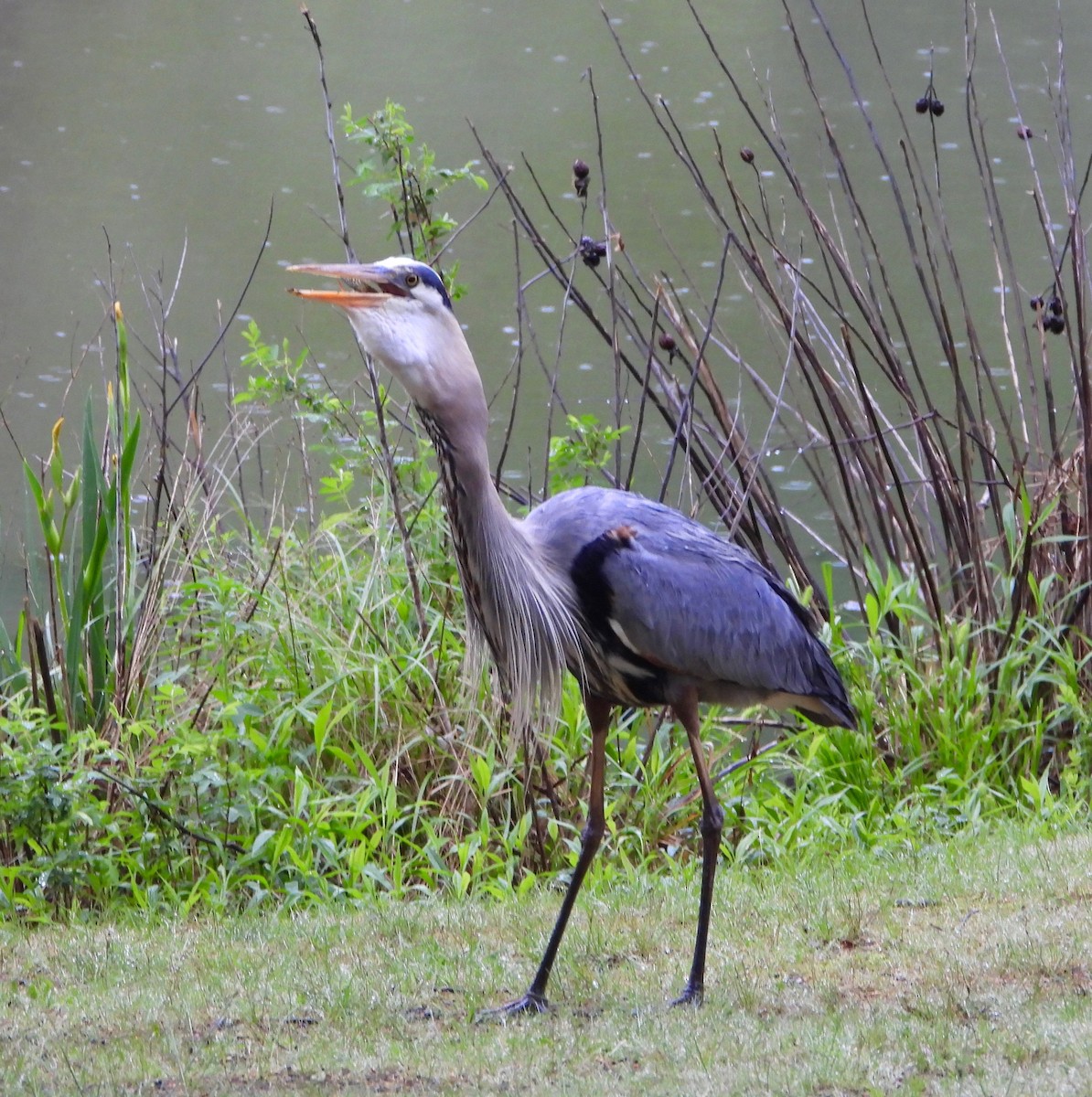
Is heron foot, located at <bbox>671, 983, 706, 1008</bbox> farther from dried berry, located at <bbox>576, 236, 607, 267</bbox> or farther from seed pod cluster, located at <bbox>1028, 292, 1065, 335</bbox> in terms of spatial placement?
seed pod cluster, located at <bbox>1028, 292, 1065, 335</bbox>

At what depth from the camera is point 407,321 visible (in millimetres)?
3480

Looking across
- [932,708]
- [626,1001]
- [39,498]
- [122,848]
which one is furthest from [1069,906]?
[39,498]

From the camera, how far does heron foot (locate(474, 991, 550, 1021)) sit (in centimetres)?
369

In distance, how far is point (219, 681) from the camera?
5.84 metres

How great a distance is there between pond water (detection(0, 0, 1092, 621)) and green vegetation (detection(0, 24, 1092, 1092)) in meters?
1.43

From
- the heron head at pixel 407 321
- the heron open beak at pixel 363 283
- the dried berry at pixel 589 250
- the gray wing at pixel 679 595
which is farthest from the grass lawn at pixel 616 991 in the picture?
the dried berry at pixel 589 250

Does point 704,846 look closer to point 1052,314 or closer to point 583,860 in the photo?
point 583,860

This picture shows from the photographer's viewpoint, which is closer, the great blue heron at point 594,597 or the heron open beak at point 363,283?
the heron open beak at point 363,283

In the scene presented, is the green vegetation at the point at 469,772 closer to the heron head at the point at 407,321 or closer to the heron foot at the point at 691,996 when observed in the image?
the heron foot at the point at 691,996

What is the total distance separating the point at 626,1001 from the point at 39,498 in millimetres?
2864

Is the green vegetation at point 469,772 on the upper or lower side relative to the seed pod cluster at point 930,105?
lower

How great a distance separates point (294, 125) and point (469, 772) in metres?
13.4

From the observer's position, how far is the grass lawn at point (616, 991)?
3182mm

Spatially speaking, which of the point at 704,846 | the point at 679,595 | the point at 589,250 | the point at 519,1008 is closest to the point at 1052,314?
the point at 589,250
